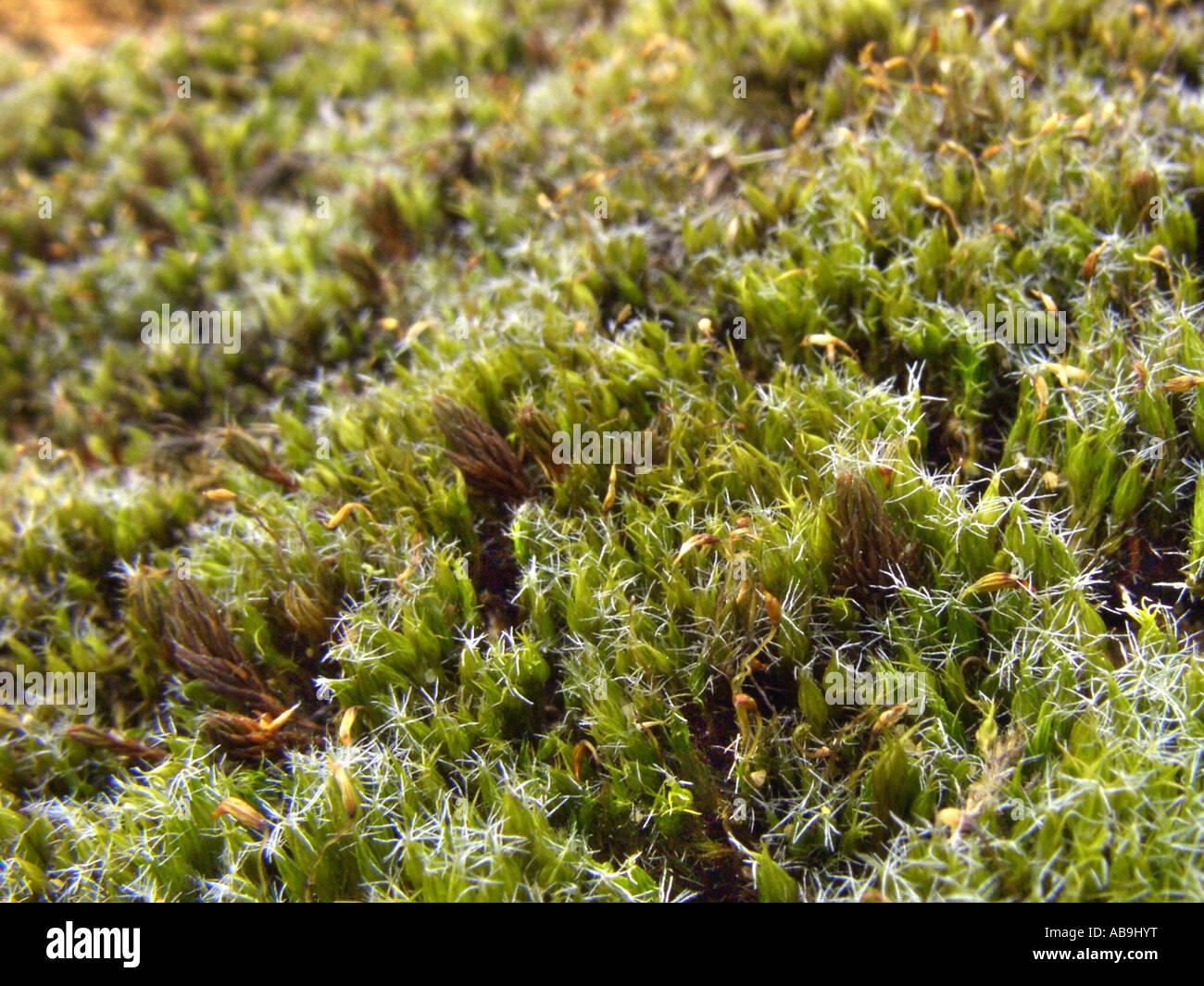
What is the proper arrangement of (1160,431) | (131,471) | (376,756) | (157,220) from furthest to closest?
(157,220), (131,471), (1160,431), (376,756)

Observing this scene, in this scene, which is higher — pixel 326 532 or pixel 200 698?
pixel 326 532

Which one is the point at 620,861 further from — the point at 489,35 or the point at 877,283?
the point at 489,35

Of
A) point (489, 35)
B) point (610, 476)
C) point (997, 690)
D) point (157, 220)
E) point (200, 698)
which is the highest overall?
point (489, 35)

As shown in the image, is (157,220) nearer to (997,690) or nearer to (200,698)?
(200,698)

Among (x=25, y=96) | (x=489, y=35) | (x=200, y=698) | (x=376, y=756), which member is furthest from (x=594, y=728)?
(x=25, y=96)

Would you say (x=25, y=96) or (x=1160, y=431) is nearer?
(x=1160, y=431)

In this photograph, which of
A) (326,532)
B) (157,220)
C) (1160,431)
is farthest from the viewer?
(157,220)
